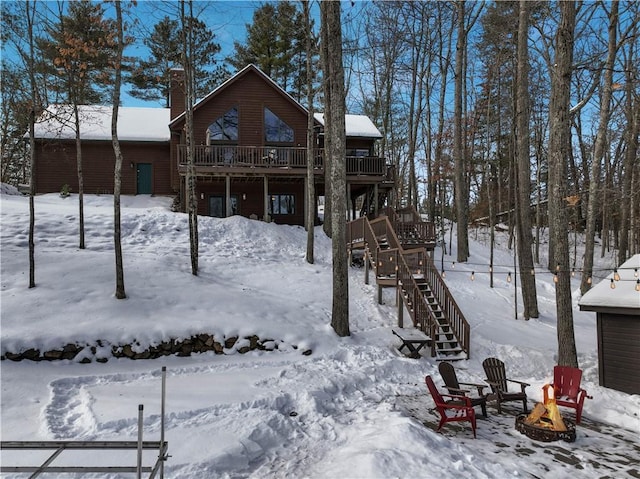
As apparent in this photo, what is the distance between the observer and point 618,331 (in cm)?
848

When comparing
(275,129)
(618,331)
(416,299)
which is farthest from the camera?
(275,129)

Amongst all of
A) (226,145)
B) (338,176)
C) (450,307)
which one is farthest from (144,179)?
(450,307)

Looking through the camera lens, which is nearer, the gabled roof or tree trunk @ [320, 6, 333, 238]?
tree trunk @ [320, 6, 333, 238]

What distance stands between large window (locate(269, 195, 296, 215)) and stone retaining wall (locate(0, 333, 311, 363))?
13.2m

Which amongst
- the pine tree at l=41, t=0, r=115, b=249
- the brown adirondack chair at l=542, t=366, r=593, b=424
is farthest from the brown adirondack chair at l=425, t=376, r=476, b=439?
the pine tree at l=41, t=0, r=115, b=249

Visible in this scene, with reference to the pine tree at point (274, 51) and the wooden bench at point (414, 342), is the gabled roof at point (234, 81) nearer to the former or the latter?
the pine tree at point (274, 51)

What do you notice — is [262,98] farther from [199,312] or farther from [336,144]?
[199,312]

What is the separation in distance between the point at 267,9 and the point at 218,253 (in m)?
20.3

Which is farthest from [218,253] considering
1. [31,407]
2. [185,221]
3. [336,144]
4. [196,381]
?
[31,407]

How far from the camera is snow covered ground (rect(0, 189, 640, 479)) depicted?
5113 millimetres

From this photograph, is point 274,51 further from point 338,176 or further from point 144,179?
point 338,176

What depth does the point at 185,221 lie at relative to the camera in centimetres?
1739

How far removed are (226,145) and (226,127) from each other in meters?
1.57

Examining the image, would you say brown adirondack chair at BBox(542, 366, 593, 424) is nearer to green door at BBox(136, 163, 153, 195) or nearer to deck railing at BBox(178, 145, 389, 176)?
deck railing at BBox(178, 145, 389, 176)
